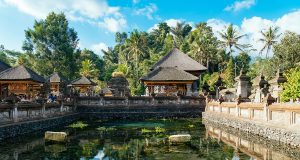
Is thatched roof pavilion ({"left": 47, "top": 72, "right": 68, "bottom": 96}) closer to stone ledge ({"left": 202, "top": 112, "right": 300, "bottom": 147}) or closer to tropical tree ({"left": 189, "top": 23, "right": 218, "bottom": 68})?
stone ledge ({"left": 202, "top": 112, "right": 300, "bottom": 147})

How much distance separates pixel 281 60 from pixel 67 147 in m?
42.1

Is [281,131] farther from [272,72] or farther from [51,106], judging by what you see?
[272,72]

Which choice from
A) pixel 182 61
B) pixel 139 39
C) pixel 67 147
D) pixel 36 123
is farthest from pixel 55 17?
pixel 67 147

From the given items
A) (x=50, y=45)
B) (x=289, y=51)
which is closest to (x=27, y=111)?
(x=289, y=51)

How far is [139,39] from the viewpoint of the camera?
87.4 metres

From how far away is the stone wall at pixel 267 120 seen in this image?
57.7 ft

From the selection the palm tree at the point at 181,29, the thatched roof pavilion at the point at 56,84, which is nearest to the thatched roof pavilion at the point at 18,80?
the thatched roof pavilion at the point at 56,84

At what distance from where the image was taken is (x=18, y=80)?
Answer: 3794 cm

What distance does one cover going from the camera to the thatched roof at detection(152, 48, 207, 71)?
165ft

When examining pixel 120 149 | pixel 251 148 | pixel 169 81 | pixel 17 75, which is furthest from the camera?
pixel 169 81

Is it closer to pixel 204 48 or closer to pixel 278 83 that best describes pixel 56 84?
pixel 278 83

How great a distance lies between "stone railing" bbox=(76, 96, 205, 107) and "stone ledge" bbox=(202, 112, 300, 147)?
26.4 feet

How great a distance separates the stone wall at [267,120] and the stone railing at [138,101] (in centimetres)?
959

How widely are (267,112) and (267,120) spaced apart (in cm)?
49
